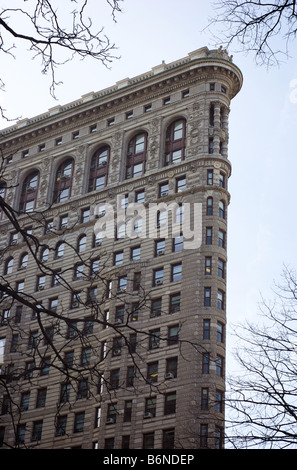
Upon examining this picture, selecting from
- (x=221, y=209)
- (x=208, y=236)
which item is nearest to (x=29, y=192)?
(x=221, y=209)

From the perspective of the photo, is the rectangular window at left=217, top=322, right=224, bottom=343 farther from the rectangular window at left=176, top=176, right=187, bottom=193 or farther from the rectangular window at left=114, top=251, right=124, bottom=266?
the rectangular window at left=176, top=176, right=187, bottom=193

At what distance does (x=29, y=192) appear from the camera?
91.9 m

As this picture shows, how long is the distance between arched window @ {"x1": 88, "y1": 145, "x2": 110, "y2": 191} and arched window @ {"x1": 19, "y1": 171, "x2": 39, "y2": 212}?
7347mm

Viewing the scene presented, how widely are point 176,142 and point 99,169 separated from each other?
32.1 ft

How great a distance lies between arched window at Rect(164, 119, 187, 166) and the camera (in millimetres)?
82887

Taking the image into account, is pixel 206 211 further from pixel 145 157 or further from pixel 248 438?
pixel 248 438

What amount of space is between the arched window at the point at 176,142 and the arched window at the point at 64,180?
12.4 metres

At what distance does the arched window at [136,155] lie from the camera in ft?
278

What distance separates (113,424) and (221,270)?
17.5 m

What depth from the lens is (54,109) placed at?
9619 centimetres

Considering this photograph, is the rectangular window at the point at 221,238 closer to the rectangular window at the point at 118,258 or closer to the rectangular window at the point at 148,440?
the rectangular window at the point at 118,258

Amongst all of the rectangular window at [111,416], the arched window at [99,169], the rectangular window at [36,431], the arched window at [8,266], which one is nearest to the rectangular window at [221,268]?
the rectangular window at [111,416]

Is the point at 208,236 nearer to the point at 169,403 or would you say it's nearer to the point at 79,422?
the point at 169,403

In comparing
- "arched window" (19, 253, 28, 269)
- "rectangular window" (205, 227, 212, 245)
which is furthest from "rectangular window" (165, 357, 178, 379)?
"arched window" (19, 253, 28, 269)
